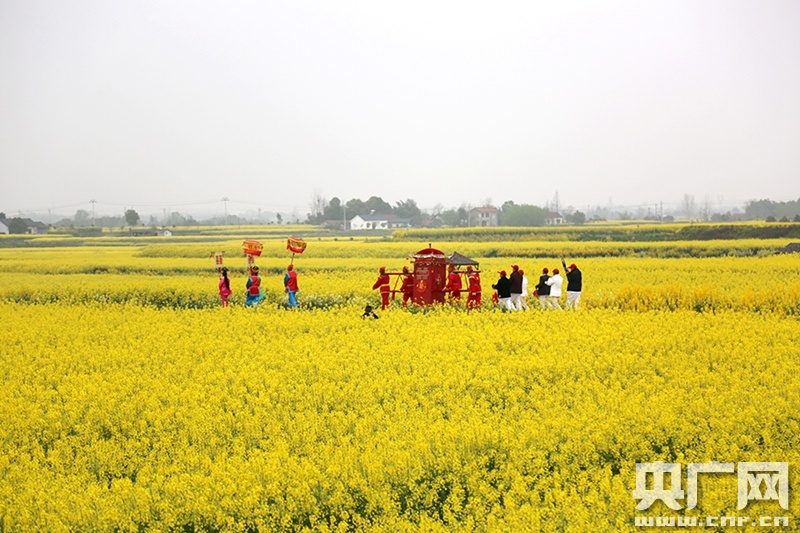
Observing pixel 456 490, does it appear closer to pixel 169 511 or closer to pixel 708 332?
pixel 169 511

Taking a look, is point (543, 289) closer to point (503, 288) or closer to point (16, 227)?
point (503, 288)

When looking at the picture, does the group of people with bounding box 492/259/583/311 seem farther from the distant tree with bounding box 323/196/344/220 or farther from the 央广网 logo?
the distant tree with bounding box 323/196/344/220

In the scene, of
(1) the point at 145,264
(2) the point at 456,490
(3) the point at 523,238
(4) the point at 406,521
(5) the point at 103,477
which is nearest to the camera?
(4) the point at 406,521

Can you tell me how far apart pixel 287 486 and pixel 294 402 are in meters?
2.83

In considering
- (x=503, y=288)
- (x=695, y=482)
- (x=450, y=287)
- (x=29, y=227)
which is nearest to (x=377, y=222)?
(x=29, y=227)

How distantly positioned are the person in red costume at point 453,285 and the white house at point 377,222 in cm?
8483

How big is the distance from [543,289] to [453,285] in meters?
2.56

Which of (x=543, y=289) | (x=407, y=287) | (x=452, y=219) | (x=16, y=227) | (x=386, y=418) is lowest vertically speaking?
(x=386, y=418)

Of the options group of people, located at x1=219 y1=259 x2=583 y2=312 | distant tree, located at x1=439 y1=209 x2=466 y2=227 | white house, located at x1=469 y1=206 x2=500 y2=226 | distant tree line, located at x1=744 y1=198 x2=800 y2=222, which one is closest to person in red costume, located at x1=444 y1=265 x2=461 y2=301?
group of people, located at x1=219 y1=259 x2=583 y2=312

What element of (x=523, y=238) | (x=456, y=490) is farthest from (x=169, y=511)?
(x=523, y=238)

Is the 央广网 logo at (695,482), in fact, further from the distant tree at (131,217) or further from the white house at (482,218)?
the distant tree at (131,217)

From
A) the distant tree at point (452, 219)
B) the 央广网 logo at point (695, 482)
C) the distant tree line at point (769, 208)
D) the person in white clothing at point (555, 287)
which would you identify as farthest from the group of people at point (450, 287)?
the distant tree line at point (769, 208)

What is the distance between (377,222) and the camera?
4161 inches

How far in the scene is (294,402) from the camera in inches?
371
